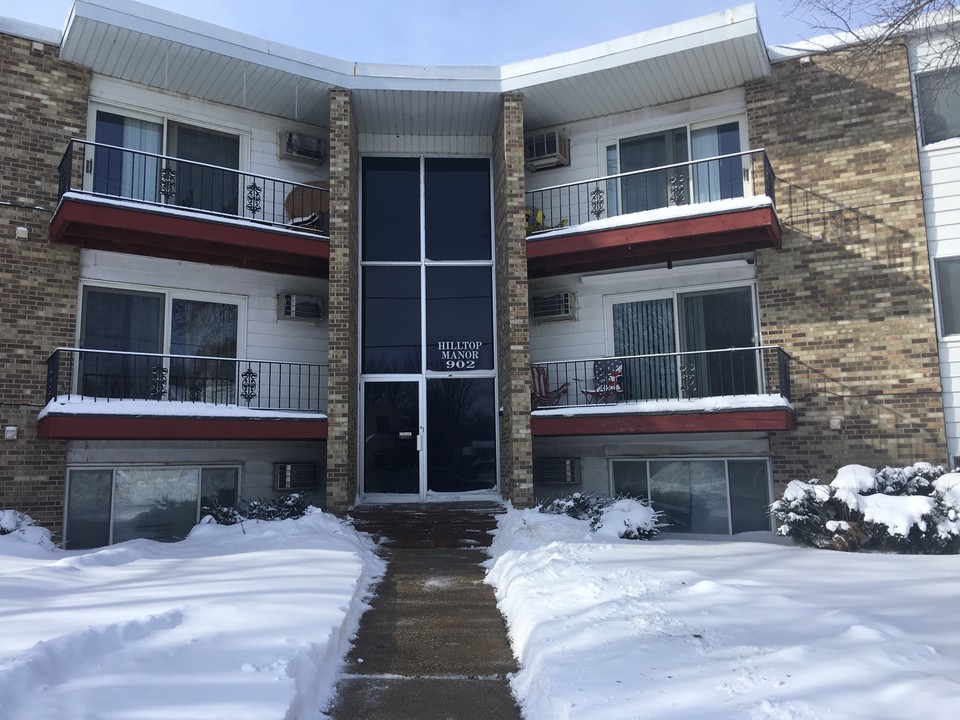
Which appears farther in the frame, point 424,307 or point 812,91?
point 424,307

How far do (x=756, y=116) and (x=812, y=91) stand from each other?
2.97 ft

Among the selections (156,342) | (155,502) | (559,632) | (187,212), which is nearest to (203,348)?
(156,342)

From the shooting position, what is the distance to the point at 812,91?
1202cm

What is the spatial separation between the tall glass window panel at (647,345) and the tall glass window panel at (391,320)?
12.0 ft

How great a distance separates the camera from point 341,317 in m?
12.0

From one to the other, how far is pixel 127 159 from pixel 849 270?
11687mm

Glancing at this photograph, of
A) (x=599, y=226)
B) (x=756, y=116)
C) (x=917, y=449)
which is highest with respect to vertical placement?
(x=756, y=116)

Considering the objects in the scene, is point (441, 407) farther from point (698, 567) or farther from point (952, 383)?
point (952, 383)

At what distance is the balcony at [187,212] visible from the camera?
1095cm

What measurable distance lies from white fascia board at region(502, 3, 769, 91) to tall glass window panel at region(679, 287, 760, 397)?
13.1ft

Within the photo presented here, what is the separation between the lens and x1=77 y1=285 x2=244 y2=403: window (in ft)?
37.4

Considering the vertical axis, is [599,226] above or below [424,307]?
above

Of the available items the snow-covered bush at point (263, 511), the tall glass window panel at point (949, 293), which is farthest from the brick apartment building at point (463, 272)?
the snow-covered bush at point (263, 511)

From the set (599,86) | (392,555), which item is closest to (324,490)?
(392,555)
